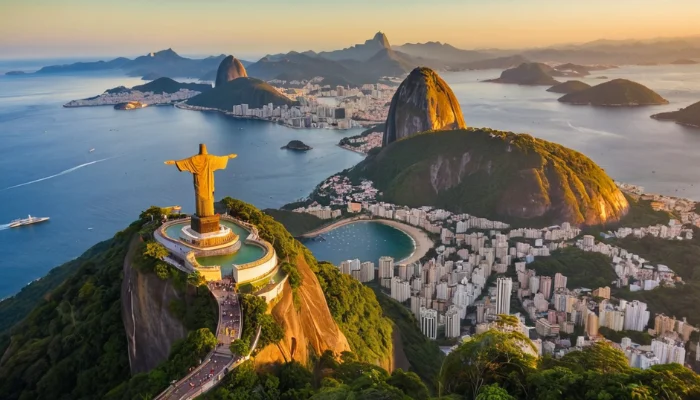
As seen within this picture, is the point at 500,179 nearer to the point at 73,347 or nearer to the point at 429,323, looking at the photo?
the point at 429,323

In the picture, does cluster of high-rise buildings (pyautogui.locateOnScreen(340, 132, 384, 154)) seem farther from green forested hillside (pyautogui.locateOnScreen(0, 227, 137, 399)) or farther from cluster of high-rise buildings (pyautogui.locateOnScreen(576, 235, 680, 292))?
green forested hillside (pyautogui.locateOnScreen(0, 227, 137, 399))

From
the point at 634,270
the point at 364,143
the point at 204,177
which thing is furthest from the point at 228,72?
the point at 204,177

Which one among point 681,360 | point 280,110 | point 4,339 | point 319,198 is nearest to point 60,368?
point 4,339

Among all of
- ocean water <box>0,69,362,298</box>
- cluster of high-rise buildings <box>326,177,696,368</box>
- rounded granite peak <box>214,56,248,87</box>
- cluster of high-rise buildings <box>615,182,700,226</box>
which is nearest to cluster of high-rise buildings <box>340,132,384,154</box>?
ocean water <box>0,69,362,298</box>

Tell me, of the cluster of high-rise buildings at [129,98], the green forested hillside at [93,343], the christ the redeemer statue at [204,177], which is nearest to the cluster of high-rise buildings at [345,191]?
the green forested hillside at [93,343]

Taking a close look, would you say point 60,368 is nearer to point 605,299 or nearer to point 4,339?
point 4,339

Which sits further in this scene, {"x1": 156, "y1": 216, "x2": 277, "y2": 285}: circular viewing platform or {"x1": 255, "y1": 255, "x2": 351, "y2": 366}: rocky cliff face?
{"x1": 156, "y1": 216, "x2": 277, "y2": 285}: circular viewing platform

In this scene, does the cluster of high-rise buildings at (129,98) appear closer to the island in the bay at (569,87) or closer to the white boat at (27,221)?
the white boat at (27,221)
